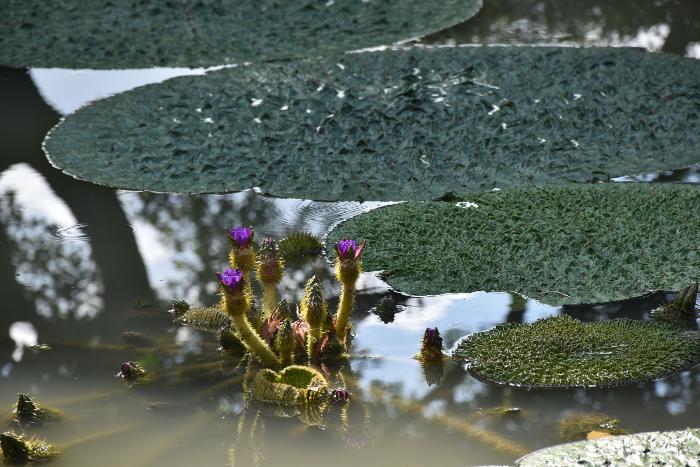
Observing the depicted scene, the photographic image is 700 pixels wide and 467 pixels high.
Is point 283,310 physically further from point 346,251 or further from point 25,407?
point 25,407

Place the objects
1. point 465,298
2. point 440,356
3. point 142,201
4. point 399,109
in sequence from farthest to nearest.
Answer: point 399,109 → point 142,201 → point 465,298 → point 440,356

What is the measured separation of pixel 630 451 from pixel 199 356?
136 centimetres

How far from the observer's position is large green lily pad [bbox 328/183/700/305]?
11.6ft

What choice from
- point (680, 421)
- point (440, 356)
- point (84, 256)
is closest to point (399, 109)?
point (84, 256)

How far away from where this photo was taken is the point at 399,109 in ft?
16.5

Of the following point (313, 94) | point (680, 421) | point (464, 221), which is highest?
point (313, 94)

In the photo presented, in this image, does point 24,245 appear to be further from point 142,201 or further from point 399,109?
point 399,109

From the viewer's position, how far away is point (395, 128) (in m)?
4.86

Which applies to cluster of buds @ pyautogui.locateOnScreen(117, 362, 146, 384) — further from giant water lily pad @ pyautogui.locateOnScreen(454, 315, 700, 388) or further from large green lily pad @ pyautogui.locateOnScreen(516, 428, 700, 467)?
large green lily pad @ pyautogui.locateOnScreen(516, 428, 700, 467)

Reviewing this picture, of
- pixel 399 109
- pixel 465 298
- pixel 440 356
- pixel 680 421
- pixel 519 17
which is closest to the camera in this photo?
pixel 680 421

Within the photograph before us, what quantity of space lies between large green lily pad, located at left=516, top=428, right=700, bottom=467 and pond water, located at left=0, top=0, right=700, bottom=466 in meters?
0.15

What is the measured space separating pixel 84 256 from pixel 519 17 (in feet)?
13.2

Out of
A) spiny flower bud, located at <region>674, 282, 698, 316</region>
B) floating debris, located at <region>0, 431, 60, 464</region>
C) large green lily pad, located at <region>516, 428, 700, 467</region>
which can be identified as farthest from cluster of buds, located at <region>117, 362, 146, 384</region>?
spiny flower bud, located at <region>674, 282, 698, 316</region>

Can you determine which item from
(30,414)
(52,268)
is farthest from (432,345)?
(52,268)
